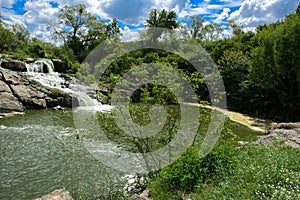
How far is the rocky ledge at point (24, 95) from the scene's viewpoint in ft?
42.4

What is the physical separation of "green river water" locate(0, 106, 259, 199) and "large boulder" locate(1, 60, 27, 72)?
8.48 metres

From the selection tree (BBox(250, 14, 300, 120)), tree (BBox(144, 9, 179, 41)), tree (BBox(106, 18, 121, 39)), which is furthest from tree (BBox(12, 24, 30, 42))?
tree (BBox(250, 14, 300, 120))

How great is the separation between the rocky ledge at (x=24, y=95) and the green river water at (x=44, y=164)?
330cm

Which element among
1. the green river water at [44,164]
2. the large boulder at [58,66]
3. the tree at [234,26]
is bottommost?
the green river water at [44,164]

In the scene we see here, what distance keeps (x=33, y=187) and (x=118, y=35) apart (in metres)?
35.6

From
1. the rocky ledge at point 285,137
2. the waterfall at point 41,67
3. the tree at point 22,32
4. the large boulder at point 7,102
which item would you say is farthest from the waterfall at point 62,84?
the tree at point 22,32

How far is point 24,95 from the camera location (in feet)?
46.8

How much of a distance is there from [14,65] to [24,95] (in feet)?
13.6

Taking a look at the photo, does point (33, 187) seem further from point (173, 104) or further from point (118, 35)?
point (118, 35)

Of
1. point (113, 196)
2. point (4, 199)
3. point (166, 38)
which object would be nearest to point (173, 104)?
point (113, 196)

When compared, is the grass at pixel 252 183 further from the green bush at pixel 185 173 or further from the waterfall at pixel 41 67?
the waterfall at pixel 41 67

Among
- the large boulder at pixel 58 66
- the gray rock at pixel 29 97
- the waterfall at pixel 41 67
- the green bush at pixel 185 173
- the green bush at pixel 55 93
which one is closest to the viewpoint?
the green bush at pixel 185 173

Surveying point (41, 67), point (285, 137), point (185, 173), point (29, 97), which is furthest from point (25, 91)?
point (285, 137)

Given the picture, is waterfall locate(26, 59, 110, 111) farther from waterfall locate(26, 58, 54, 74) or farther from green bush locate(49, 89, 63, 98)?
green bush locate(49, 89, 63, 98)
